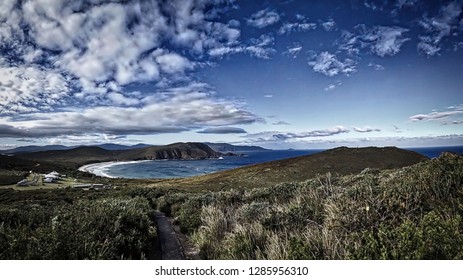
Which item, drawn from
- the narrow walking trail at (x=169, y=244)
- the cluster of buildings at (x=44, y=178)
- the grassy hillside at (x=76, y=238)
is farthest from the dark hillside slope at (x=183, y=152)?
the grassy hillside at (x=76, y=238)

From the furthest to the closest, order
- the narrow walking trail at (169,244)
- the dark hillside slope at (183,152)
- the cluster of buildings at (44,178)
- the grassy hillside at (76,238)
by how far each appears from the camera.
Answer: the dark hillside slope at (183,152) → the cluster of buildings at (44,178) → the narrow walking trail at (169,244) → the grassy hillside at (76,238)

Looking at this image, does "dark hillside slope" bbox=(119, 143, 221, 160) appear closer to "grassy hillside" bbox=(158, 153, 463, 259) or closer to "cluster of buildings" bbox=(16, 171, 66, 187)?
"cluster of buildings" bbox=(16, 171, 66, 187)

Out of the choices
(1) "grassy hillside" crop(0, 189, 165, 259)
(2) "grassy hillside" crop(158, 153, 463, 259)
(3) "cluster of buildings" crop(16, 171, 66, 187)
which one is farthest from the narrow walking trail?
(3) "cluster of buildings" crop(16, 171, 66, 187)

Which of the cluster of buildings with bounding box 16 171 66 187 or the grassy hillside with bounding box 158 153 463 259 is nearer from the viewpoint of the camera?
the grassy hillside with bounding box 158 153 463 259

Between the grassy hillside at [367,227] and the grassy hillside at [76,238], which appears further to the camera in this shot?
the grassy hillside at [76,238]

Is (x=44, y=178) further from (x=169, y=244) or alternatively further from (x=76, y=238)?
(x=76, y=238)

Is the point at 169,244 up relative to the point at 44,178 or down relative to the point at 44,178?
down

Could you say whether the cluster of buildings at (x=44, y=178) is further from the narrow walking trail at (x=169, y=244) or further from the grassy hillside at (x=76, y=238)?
the narrow walking trail at (x=169, y=244)

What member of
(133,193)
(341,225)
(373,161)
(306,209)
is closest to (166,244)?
(306,209)

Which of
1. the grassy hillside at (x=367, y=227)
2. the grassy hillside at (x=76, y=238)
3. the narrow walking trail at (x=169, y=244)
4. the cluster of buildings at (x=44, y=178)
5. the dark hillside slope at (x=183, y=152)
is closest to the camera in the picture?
the grassy hillside at (x=367, y=227)

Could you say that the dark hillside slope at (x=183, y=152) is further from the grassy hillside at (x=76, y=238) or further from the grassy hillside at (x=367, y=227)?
the grassy hillside at (x=367, y=227)

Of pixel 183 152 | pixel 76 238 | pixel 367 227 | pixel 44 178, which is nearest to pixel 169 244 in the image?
pixel 76 238

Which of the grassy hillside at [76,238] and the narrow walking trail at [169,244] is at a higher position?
the grassy hillside at [76,238]

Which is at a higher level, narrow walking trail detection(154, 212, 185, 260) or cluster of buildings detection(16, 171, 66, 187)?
cluster of buildings detection(16, 171, 66, 187)
